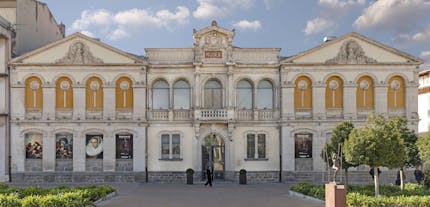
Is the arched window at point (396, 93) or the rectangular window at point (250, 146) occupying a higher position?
the arched window at point (396, 93)

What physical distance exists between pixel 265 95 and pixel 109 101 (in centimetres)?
1245

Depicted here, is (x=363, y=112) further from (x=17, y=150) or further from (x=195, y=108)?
→ (x=17, y=150)

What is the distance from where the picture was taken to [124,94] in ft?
130

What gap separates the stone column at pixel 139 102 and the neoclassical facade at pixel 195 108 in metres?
0.08

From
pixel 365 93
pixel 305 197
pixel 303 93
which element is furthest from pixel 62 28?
pixel 305 197

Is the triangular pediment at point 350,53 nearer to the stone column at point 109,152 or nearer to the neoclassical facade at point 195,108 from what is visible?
the neoclassical facade at point 195,108

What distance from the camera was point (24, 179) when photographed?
38.6m

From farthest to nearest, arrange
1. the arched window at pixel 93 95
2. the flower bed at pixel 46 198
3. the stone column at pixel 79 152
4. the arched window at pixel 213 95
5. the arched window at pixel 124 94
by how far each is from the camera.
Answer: the arched window at pixel 213 95, the arched window at pixel 124 94, the arched window at pixel 93 95, the stone column at pixel 79 152, the flower bed at pixel 46 198

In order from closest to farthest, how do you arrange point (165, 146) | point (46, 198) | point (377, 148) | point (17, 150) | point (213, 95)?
point (46, 198) < point (377, 148) < point (17, 150) < point (165, 146) < point (213, 95)

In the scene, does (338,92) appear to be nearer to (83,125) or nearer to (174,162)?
(174,162)

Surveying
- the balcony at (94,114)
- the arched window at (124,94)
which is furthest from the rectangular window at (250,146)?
the balcony at (94,114)

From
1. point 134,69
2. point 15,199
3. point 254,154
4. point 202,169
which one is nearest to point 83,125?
point 134,69

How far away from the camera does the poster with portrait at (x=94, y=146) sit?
39062mm

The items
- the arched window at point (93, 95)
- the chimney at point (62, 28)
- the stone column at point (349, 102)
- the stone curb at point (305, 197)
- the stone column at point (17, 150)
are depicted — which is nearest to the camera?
the stone curb at point (305, 197)
